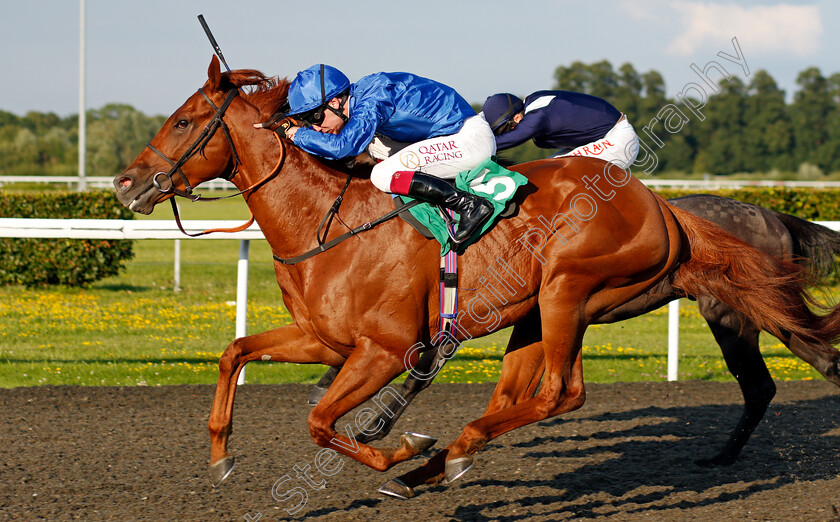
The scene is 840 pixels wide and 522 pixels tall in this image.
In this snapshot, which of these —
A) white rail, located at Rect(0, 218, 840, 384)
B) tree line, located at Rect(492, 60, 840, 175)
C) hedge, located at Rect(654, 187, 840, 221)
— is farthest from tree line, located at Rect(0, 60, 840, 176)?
white rail, located at Rect(0, 218, 840, 384)

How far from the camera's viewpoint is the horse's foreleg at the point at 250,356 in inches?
137

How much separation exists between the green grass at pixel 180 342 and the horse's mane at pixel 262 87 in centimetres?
321

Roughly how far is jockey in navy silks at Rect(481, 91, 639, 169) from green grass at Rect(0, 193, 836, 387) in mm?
2791

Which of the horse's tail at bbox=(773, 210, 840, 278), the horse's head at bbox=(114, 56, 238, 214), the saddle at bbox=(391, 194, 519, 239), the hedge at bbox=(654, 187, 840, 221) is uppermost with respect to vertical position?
the horse's head at bbox=(114, 56, 238, 214)

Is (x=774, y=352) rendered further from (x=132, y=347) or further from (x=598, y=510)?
(x=132, y=347)

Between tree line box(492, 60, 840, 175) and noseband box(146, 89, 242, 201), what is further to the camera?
tree line box(492, 60, 840, 175)

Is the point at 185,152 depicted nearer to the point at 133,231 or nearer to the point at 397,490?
the point at 397,490

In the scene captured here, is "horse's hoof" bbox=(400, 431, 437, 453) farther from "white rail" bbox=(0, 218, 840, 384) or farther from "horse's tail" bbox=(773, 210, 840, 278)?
"white rail" bbox=(0, 218, 840, 384)

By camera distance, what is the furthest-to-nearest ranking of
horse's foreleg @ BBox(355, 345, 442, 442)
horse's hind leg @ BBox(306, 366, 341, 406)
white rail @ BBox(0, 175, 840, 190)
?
white rail @ BBox(0, 175, 840, 190) < horse's hind leg @ BBox(306, 366, 341, 406) < horse's foreleg @ BBox(355, 345, 442, 442)

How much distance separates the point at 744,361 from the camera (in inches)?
176

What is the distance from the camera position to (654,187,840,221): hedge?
12320 mm

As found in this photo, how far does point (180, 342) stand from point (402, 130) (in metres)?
5.08

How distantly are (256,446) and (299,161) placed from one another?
5.75ft

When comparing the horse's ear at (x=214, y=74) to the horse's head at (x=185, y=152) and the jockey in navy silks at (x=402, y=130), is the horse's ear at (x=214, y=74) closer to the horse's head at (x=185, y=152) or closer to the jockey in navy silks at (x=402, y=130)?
the horse's head at (x=185, y=152)
